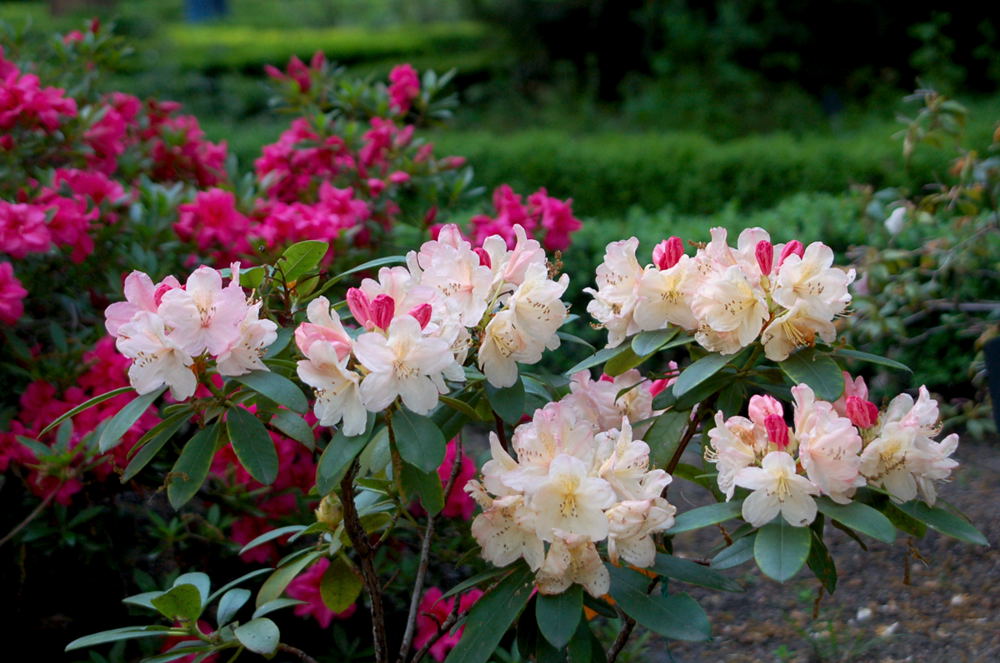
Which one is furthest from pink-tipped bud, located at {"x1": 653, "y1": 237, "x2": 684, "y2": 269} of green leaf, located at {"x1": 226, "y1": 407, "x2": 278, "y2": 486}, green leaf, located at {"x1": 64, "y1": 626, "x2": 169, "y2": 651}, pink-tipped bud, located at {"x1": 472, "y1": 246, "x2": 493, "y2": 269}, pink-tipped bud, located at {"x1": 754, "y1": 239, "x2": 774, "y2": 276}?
green leaf, located at {"x1": 64, "y1": 626, "x2": 169, "y2": 651}

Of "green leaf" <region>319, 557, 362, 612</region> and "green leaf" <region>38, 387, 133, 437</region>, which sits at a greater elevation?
"green leaf" <region>38, 387, 133, 437</region>

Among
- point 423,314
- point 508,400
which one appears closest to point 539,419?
point 508,400

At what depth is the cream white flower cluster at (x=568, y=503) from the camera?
49.3 inches

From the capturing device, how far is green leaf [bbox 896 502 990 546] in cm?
131

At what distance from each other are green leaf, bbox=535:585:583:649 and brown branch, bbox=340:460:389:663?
0.31 metres

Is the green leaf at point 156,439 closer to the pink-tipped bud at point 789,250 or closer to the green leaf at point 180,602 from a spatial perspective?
the green leaf at point 180,602

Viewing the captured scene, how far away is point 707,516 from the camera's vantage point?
1.35 m

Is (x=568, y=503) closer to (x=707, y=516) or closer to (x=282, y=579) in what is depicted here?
(x=707, y=516)

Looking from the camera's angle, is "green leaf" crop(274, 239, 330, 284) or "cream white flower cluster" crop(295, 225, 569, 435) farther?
"green leaf" crop(274, 239, 330, 284)

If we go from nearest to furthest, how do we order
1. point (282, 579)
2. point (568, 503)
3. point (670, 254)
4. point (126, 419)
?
point (568, 503) → point (126, 419) → point (670, 254) → point (282, 579)

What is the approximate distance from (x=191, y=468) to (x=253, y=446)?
3.4 inches

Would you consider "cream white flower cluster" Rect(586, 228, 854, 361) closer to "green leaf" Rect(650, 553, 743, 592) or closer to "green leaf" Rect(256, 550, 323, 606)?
"green leaf" Rect(650, 553, 743, 592)

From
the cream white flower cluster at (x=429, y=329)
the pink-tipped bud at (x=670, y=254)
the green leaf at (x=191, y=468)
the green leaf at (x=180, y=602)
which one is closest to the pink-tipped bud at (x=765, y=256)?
the pink-tipped bud at (x=670, y=254)

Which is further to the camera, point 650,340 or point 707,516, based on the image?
point 650,340
